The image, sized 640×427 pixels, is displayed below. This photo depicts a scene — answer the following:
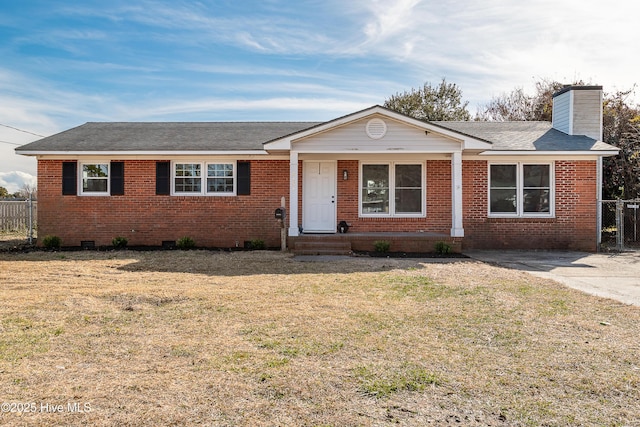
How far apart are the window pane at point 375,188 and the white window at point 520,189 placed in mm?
3152

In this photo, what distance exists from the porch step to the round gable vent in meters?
3.00

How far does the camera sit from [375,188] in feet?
48.1

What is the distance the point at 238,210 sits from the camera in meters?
14.4

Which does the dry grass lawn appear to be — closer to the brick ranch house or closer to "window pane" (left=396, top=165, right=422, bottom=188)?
the brick ranch house

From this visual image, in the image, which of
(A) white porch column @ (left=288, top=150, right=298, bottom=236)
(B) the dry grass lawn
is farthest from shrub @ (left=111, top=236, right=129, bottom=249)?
(B) the dry grass lawn

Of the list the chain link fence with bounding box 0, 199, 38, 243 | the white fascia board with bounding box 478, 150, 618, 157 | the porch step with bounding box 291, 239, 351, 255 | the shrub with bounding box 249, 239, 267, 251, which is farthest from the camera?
the chain link fence with bounding box 0, 199, 38, 243

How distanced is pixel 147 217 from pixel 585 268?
11824 millimetres

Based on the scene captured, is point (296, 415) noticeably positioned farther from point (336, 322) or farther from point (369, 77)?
point (369, 77)

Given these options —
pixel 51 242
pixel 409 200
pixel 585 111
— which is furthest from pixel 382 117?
pixel 51 242

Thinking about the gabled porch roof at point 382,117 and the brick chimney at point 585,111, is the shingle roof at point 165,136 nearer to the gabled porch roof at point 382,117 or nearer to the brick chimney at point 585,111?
the gabled porch roof at point 382,117

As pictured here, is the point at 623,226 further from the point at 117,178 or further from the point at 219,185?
the point at 117,178

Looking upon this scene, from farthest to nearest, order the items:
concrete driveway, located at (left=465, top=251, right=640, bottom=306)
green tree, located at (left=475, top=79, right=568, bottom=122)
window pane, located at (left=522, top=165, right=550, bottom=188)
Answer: green tree, located at (left=475, top=79, right=568, bottom=122)
window pane, located at (left=522, top=165, right=550, bottom=188)
concrete driveway, located at (left=465, top=251, right=640, bottom=306)

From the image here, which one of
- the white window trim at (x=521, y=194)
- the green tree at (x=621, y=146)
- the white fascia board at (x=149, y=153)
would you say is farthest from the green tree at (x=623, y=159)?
the white fascia board at (x=149, y=153)

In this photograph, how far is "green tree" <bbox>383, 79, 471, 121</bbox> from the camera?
113 feet
